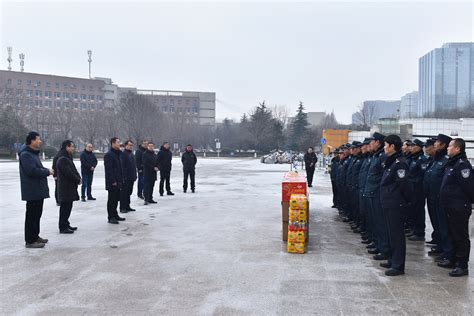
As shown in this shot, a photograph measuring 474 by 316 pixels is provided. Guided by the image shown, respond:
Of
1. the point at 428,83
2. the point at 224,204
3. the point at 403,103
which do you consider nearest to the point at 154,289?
the point at 224,204

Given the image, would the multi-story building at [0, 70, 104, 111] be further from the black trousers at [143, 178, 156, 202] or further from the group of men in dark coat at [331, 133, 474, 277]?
the group of men in dark coat at [331, 133, 474, 277]

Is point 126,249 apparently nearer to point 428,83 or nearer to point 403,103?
point 428,83

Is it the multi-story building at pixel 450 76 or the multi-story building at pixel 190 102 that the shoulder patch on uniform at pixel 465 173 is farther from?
the multi-story building at pixel 190 102

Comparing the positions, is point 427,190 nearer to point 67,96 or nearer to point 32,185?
point 32,185

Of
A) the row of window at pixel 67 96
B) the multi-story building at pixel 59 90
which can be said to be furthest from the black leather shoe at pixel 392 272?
the row of window at pixel 67 96

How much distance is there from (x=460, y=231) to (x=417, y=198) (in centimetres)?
262

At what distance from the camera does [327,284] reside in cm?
604

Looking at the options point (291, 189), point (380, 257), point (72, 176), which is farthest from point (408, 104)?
point (72, 176)

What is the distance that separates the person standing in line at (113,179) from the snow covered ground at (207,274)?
1.19 feet

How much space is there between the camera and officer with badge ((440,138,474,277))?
6.44m

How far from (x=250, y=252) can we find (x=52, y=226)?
16.4 feet

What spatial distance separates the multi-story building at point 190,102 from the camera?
126562 mm

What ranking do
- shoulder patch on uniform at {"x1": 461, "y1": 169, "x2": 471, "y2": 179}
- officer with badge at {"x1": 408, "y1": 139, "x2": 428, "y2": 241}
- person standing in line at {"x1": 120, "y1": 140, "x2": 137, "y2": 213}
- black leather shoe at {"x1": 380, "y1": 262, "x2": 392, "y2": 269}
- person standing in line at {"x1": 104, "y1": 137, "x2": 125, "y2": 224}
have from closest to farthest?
shoulder patch on uniform at {"x1": 461, "y1": 169, "x2": 471, "y2": 179} < black leather shoe at {"x1": 380, "y1": 262, "x2": 392, "y2": 269} < officer with badge at {"x1": 408, "y1": 139, "x2": 428, "y2": 241} < person standing in line at {"x1": 104, "y1": 137, "x2": 125, "y2": 224} < person standing in line at {"x1": 120, "y1": 140, "x2": 137, "y2": 213}

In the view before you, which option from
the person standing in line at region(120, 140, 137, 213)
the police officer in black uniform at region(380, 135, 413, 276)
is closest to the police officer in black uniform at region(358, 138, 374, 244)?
the police officer in black uniform at region(380, 135, 413, 276)
